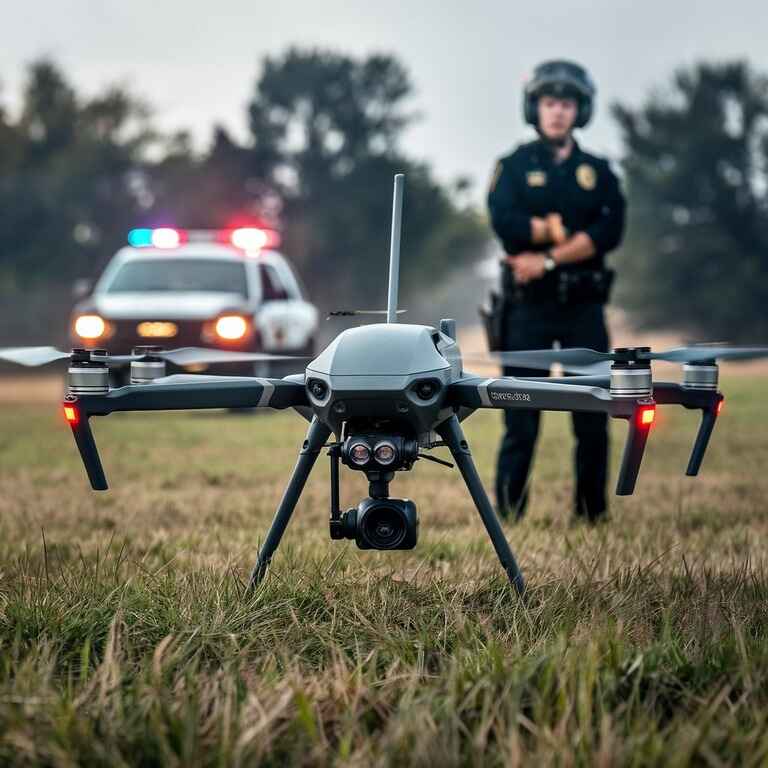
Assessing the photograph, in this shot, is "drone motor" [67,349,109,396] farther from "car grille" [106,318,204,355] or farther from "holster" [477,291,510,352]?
"car grille" [106,318,204,355]

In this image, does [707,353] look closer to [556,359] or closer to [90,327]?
[556,359]

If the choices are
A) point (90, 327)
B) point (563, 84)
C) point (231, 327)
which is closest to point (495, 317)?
point (563, 84)

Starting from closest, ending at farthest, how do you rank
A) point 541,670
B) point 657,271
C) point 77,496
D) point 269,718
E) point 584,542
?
point 269,718
point 541,670
point 584,542
point 77,496
point 657,271

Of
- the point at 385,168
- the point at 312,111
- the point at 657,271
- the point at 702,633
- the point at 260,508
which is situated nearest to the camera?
the point at 702,633

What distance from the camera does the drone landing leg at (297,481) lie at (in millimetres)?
3537

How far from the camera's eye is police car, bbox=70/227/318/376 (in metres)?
14.3

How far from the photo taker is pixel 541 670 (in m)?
2.93

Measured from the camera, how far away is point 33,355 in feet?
12.3

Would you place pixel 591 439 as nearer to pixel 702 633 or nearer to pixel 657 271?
pixel 702 633

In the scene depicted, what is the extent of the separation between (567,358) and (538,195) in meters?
2.76

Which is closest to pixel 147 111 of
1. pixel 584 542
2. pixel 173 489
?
pixel 173 489

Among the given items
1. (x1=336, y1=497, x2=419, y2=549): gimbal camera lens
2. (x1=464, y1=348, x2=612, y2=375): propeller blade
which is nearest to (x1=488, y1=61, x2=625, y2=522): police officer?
(x1=464, y1=348, x2=612, y2=375): propeller blade

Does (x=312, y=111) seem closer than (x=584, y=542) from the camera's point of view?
No

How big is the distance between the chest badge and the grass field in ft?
5.56
